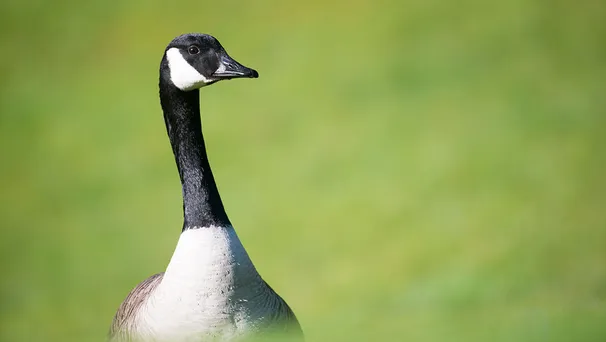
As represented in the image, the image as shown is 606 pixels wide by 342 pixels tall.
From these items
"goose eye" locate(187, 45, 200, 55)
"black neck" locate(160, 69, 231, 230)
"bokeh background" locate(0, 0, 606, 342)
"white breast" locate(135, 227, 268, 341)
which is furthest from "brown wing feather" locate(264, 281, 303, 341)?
"bokeh background" locate(0, 0, 606, 342)

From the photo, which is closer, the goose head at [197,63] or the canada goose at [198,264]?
the canada goose at [198,264]

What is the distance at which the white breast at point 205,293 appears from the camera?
4469mm

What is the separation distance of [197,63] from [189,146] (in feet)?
1.60

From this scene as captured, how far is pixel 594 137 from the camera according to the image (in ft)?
54.0

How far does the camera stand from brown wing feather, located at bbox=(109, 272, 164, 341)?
5.00 metres

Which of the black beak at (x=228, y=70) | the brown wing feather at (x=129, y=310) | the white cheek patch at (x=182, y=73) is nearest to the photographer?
the black beak at (x=228, y=70)

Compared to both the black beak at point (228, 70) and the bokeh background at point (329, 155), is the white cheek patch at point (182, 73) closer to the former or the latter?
the black beak at point (228, 70)

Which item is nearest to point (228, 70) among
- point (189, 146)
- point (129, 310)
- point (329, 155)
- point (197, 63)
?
point (197, 63)

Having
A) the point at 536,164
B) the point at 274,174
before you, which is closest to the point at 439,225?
the point at 536,164

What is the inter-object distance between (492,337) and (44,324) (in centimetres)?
947

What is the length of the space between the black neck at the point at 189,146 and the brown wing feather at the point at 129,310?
1.86ft

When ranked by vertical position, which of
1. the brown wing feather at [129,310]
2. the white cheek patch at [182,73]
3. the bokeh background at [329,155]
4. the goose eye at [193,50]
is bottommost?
the brown wing feather at [129,310]

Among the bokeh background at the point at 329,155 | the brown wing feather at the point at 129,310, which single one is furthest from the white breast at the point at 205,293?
the bokeh background at the point at 329,155

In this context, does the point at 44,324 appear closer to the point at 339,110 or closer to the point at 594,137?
the point at 339,110
